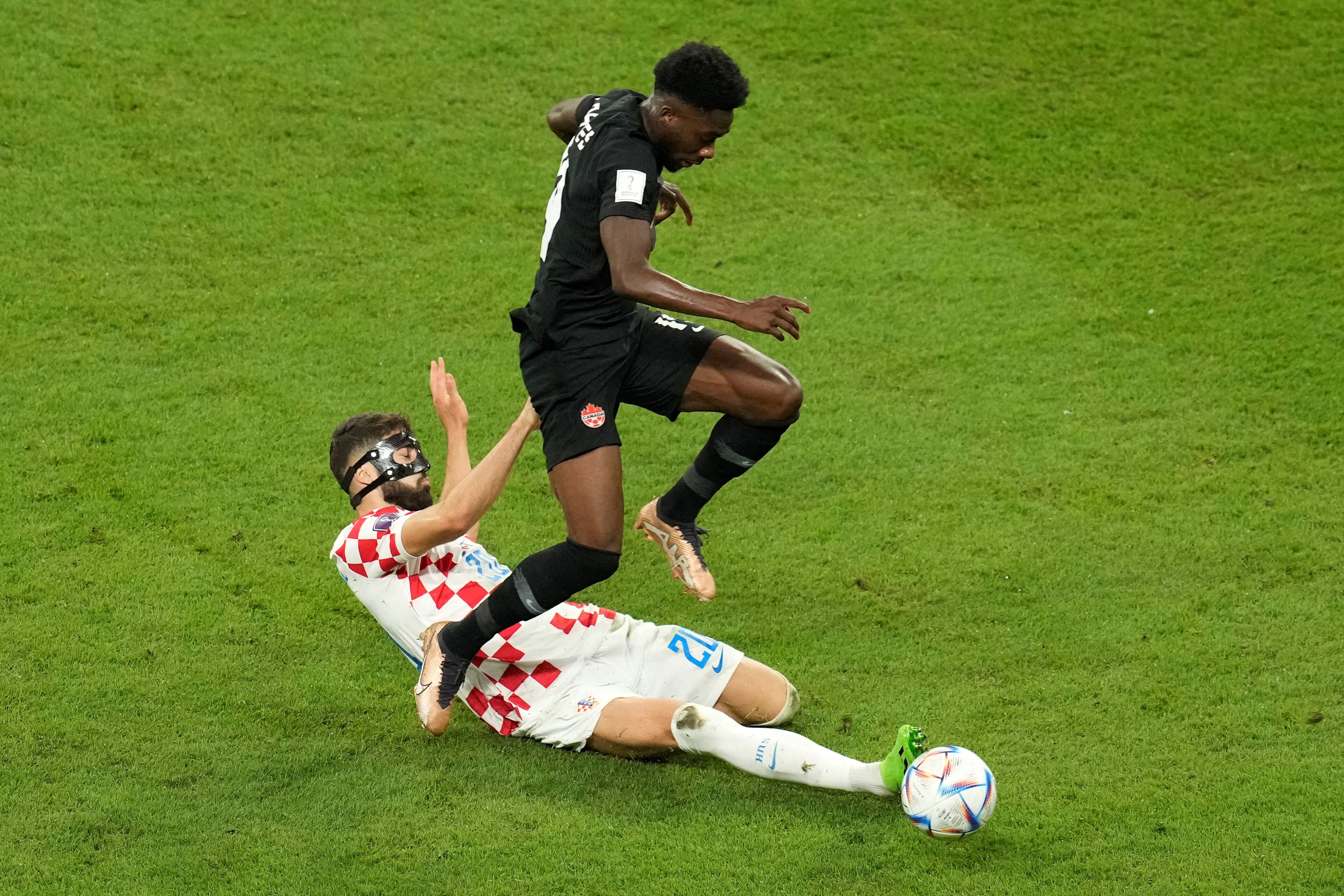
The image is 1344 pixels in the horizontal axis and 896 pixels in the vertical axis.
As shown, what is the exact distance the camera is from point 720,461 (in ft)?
17.1

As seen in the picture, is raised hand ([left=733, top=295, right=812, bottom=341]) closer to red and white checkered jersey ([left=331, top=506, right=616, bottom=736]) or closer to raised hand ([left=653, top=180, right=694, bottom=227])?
raised hand ([left=653, top=180, right=694, bottom=227])

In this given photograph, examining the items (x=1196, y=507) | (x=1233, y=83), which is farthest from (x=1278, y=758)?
(x=1233, y=83)

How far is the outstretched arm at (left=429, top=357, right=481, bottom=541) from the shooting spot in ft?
16.9

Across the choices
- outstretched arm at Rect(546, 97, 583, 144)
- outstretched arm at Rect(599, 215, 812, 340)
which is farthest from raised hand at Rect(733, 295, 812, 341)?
outstretched arm at Rect(546, 97, 583, 144)

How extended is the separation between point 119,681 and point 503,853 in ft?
6.45

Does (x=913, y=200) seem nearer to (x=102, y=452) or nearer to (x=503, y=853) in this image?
(x=102, y=452)

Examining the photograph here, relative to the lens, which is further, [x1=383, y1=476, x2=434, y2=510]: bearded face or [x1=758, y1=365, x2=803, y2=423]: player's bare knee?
[x1=383, y1=476, x2=434, y2=510]: bearded face

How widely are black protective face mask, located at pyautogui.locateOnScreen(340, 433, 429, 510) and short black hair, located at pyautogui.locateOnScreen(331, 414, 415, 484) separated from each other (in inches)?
0.7

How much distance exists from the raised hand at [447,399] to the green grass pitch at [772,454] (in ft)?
3.93

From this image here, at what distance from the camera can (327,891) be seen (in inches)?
177

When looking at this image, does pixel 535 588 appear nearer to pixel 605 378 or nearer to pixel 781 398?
pixel 605 378

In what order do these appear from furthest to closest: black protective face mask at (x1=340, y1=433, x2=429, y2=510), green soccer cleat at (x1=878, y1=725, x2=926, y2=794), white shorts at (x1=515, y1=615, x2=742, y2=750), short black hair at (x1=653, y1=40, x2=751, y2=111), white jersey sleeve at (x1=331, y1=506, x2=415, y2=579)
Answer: black protective face mask at (x1=340, y1=433, x2=429, y2=510)
white shorts at (x1=515, y1=615, x2=742, y2=750)
white jersey sleeve at (x1=331, y1=506, x2=415, y2=579)
green soccer cleat at (x1=878, y1=725, x2=926, y2=794)
short black hair at (x1=653, y1=40, x2=751, y2=111)

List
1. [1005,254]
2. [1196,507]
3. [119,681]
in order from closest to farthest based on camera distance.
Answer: [119,681] → [1196,507] → [1005,254]

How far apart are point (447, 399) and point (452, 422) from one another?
108 mm
